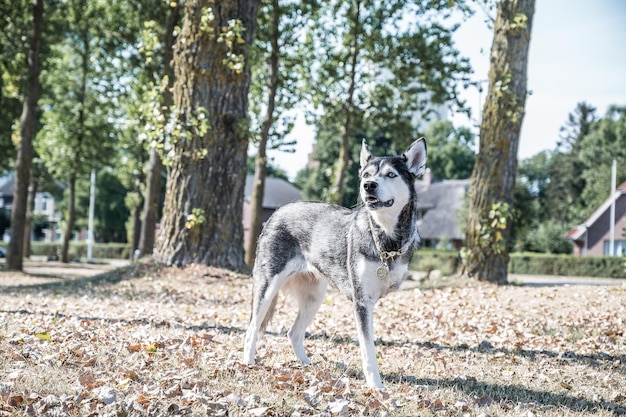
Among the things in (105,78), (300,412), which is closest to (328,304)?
(300,412)

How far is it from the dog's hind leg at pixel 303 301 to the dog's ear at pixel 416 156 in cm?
171

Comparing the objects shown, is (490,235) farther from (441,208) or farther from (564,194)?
(564,194)

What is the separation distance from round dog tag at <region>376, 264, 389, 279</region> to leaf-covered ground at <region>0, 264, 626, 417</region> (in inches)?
39.4

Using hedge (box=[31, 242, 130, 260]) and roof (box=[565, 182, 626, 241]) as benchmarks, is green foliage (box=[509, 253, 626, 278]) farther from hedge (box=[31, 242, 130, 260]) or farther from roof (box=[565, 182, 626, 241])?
hedge (box=[31, 242, 130, 260])

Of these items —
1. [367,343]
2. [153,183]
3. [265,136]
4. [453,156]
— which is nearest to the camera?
[367,343]

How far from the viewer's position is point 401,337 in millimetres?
8977

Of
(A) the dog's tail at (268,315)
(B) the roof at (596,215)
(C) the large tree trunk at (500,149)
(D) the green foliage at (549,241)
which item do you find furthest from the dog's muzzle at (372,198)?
(D) the green foliage at (549,241)

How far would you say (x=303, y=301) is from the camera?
23.1 ft

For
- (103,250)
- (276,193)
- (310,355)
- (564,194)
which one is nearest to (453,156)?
(564,194)

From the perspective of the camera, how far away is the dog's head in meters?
5.56

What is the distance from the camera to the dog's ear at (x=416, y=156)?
5.86 metres

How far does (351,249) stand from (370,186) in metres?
0.80

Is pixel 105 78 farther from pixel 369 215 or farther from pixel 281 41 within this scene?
pixel 369 215

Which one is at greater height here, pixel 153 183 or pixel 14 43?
pixel 14 43
